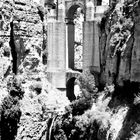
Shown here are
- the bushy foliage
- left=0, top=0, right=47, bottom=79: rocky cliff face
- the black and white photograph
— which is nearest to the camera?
the black and white photograph

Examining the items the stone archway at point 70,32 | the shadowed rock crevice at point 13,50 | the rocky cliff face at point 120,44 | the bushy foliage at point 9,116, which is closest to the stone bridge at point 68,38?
the stone archway at point 70,32

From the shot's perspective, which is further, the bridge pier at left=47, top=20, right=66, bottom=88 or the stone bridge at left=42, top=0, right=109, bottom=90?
the bridge pier at left=47, top=20, right=66, bottom=88

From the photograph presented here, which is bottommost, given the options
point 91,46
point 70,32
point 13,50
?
point 13,50

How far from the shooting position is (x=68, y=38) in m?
51.6

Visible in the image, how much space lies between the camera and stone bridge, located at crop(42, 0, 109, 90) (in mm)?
47094

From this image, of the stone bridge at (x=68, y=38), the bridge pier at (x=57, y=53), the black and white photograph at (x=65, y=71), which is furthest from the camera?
the bridge pier at (x=57, y=53)

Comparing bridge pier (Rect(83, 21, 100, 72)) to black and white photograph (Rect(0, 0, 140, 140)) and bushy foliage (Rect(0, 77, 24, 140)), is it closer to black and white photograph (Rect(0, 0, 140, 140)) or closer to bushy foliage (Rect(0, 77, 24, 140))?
black and white photograph (Rect(0, 0, 140, 140))

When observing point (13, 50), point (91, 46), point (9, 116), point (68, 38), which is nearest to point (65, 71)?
point (68, 38)

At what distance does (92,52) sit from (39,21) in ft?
27.7

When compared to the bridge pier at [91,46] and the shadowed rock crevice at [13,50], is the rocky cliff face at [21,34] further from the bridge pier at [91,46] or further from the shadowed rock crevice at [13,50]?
the bridge pier at [91,46]

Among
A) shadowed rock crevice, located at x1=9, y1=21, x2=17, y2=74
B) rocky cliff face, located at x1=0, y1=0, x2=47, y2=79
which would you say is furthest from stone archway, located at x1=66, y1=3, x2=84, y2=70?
shadowed rock crevice, located at x1=9, y1=21, x2=17, y2=74

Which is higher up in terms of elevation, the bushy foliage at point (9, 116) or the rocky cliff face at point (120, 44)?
the rocky cliff face at point (120, 44)

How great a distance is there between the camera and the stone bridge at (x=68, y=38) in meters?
47.1

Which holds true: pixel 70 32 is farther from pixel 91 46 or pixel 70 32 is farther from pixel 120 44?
pixel 120 44
